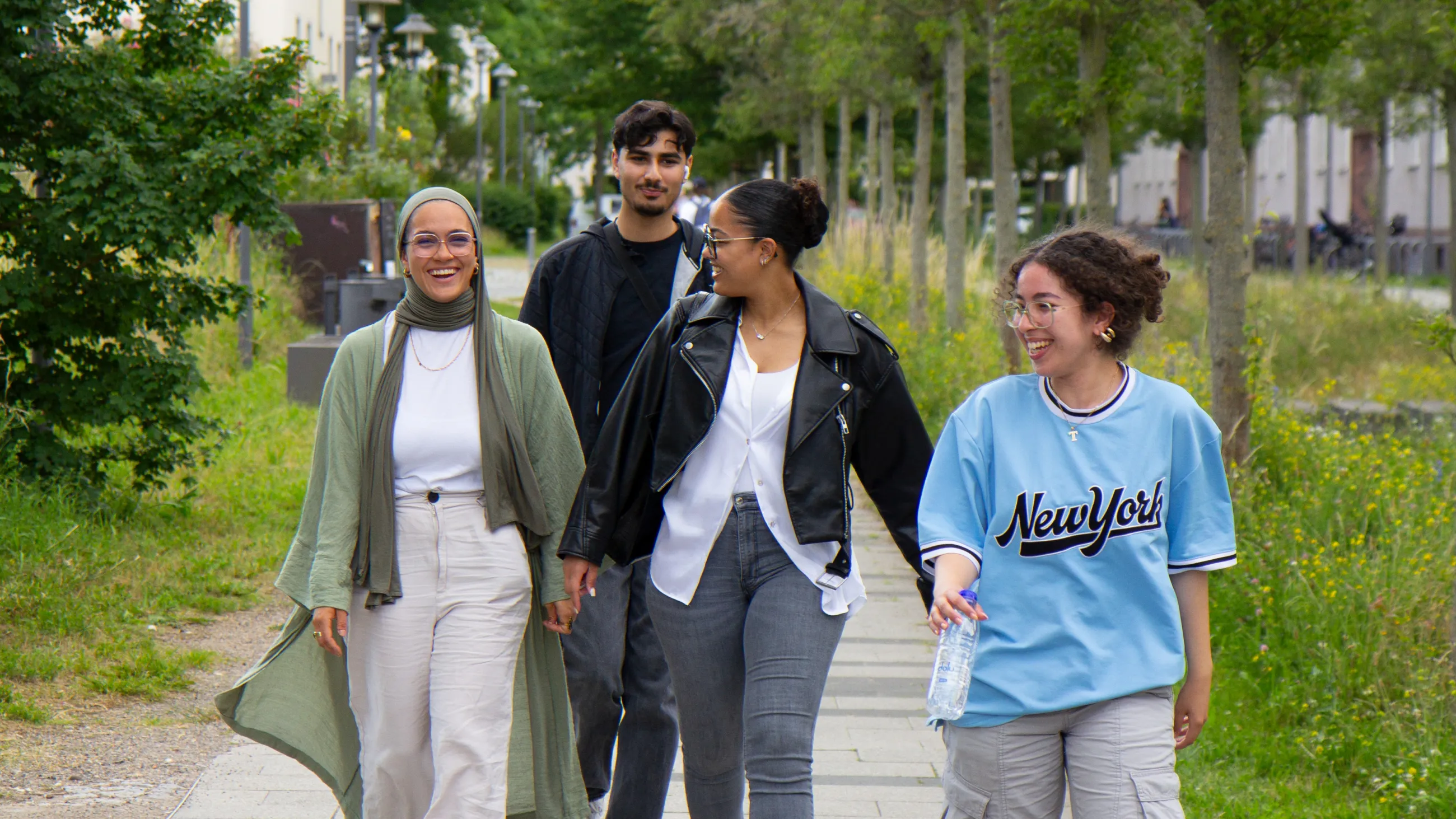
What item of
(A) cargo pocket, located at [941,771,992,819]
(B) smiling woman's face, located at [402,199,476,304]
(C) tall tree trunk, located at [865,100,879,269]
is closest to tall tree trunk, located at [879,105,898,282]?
(C) tall tree trunk, located at [865,100,879,269]

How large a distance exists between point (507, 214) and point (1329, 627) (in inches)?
1770

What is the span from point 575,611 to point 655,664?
1.74 ft

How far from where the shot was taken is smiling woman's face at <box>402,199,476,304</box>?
3652mm

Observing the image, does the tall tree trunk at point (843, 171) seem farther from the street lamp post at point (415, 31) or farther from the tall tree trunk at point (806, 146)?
the street lamp post at point (415, 31)

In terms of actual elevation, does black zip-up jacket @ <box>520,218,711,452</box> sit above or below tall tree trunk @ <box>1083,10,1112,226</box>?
below

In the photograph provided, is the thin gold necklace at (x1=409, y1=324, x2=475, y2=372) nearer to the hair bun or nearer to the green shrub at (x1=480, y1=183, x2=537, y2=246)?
the hair bun

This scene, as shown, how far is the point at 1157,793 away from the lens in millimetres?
2834

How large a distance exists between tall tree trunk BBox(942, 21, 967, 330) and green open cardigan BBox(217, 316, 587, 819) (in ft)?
31.5

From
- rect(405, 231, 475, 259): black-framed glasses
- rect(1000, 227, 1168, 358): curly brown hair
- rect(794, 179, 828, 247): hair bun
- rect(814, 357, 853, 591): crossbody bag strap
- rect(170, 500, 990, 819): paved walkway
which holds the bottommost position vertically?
rect(170, 500, 990, 819): paved walkway

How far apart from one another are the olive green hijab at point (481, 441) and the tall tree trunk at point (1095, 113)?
673cm

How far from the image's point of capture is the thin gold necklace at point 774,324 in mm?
3609

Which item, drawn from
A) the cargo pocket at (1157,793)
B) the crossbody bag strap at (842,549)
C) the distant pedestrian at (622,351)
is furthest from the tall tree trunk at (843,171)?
the cargo pocket at (1157,793)

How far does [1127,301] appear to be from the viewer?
3.05 meters

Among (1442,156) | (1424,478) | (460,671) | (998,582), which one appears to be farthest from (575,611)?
(1442,156)
